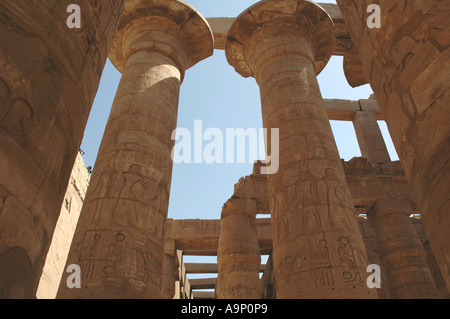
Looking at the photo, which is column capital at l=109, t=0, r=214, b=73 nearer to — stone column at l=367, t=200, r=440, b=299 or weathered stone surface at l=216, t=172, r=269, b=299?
weathered stone surface at l=216, t=172, r=269, b=299

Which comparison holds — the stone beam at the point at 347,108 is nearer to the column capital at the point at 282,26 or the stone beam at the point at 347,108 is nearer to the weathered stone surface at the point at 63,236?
the column capital at the point at 282,26

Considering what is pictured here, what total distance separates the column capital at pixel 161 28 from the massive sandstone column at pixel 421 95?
5.63 metres

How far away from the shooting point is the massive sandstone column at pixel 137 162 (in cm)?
448

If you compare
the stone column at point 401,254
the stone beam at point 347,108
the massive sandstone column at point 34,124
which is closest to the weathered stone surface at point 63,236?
the massive sandstone column at point 34,124

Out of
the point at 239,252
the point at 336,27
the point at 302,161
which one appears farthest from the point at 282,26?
the point at 239,252

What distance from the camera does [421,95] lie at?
2.41 metres

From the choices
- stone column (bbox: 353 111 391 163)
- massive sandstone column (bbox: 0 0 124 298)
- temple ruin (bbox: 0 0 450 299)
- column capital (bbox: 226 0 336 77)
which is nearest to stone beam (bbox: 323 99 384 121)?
stone column (bbox: 353 111 391 163)

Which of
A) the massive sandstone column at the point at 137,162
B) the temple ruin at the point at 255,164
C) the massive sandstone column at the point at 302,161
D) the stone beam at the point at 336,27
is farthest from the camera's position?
the stone beam at the point at 336,27

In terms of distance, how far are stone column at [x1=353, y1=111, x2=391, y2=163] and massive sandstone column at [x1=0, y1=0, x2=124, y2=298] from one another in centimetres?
1251

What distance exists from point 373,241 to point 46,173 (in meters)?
13.3

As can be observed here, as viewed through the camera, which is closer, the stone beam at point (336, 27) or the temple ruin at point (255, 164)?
the temple ruin at point (255, 164)
